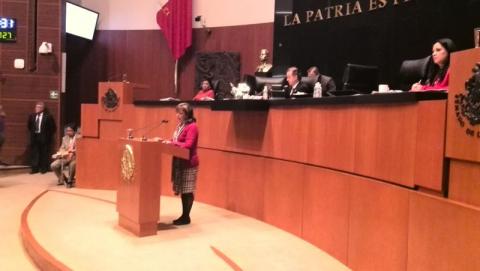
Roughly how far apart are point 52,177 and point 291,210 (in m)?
5.28

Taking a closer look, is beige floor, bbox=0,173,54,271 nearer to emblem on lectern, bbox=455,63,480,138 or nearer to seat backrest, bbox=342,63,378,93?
seat backrest, bbox=342,63,378,93

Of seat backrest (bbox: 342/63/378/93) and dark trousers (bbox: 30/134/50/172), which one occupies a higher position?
seat backrest (bbox: 342/63/378/93)

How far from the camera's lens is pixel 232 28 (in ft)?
30.4

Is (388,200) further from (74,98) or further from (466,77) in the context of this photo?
(74,98)

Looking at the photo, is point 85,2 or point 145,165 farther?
point 85,2

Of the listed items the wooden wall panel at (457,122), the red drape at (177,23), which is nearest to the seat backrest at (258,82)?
the wooden wall panel at (457,122)

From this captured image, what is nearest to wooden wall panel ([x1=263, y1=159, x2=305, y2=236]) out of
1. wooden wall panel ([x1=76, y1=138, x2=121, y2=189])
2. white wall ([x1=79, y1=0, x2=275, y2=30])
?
wooden wall panel ([x1=76, y1=138, x2=121, y2=189])

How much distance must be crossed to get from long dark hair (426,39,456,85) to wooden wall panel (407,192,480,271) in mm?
933

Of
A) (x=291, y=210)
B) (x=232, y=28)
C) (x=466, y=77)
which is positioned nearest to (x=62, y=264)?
(x=291, y=210)

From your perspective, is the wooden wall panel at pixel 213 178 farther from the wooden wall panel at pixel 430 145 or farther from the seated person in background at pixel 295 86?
the wooden wall panel at pixel 430 145

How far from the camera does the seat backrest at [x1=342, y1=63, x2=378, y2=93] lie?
3.99 metres

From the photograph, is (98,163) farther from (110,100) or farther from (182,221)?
(182,221)

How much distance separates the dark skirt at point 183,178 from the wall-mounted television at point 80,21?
5961 mm

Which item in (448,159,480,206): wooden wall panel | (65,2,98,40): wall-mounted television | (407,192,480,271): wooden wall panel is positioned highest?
(65,2,98,40): wall-mounted television
